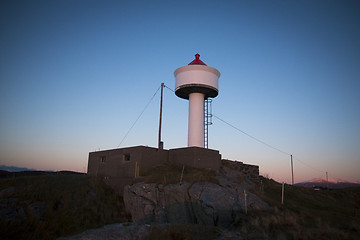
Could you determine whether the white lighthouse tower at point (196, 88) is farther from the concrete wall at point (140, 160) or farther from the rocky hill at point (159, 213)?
the rocky hill at point (159, 213)

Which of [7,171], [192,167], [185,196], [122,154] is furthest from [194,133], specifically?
[7,171]

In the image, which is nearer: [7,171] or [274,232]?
[274,232]

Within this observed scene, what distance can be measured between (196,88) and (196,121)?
3.49 m

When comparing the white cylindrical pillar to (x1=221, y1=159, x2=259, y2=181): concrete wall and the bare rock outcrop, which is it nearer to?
(x1=221, y1=159, x2=259, y2=181): concrete wall

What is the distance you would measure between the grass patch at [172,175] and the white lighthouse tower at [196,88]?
4.31 meters

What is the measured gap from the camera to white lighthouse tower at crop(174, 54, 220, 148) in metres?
27.2

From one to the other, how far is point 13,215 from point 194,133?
1660cm

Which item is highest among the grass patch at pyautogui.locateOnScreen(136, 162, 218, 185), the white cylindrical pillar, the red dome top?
the red dome top

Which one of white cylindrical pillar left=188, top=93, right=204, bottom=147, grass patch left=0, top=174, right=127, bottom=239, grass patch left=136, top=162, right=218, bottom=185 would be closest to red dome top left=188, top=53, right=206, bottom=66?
white cylindrical pillar left=188, top=93, right=204, bottom=147

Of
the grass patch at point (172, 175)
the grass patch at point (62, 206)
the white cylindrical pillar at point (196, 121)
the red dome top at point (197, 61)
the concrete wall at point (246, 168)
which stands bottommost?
the grass patch at point (62, 206)

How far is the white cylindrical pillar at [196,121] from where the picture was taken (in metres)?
27.0

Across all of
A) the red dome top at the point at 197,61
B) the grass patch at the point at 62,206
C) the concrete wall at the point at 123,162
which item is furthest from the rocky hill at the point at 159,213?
the red dome top at the point at 197,61

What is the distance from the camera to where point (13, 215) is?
16281 mm

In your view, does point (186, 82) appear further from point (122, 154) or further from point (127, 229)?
point (127, 229)
